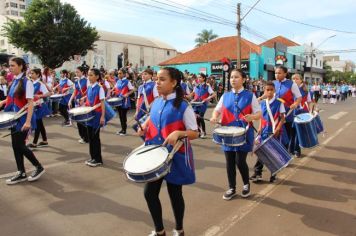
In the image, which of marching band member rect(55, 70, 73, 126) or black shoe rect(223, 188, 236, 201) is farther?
marching band member rect(55, 70, 73, 126)

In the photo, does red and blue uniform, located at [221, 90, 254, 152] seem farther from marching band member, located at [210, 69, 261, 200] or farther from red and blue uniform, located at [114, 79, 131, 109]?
red and blue uniform, located at [114, 79, 131, 109]

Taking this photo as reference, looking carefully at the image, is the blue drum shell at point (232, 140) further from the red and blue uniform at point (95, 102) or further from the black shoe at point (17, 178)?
the black shoe at point (17, 178)

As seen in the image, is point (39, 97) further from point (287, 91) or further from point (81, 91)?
point (287, 91)

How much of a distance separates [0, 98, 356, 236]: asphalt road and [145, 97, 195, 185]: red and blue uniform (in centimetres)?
91

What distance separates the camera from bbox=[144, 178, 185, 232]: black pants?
12.3ft

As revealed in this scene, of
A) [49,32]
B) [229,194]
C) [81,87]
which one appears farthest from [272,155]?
[49,32]

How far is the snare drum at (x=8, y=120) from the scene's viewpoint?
5867 mm

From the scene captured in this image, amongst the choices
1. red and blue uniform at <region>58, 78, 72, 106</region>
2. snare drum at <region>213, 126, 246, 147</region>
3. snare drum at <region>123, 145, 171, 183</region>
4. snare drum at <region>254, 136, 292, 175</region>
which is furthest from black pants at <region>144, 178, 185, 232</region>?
red and blue uniform at <region>58, 78, 72, 106</region>

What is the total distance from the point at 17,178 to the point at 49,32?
31769 millimetres

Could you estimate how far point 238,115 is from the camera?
17.9 ft

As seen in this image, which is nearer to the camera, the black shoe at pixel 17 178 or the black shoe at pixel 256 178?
the black shoe at pixel 17 178

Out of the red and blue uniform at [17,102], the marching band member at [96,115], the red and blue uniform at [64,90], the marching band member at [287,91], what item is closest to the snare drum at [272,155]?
the marching band member at [287,91]

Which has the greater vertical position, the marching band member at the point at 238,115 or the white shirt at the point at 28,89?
the white shirt at the point at 28,89

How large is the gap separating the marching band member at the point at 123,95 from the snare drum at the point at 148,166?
784 cm
